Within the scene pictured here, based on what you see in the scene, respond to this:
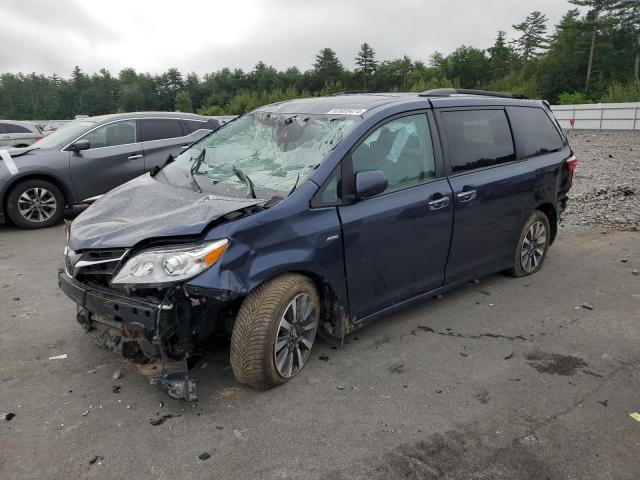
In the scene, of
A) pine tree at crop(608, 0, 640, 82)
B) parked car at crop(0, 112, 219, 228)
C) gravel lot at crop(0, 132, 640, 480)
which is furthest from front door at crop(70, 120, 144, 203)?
pine tree at crop(608, 0, 640, 82)

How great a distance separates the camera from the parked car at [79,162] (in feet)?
25.2

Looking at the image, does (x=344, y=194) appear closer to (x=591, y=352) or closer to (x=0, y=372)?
(x=591, y=352)

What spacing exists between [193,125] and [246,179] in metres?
5.85

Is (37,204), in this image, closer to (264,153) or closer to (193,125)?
(193,125)

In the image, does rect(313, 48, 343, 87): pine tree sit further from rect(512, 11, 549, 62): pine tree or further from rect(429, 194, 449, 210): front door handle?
rect(429, 194, 449, 210): front door handle

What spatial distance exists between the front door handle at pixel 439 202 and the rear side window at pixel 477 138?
31cm

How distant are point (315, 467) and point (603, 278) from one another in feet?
13.4

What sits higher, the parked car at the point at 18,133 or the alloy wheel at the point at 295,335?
the parked car at the point at 18,133

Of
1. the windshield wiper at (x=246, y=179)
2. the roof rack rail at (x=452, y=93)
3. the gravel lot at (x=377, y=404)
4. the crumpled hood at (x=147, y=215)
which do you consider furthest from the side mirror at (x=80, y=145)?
the roof rack rail at (x=452, y=93)

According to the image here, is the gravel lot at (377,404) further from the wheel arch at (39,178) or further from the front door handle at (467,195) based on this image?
the wheel arch at (39,178)

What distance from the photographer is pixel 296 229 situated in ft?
10.8

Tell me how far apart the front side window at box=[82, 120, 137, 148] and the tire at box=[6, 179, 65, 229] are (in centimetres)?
94

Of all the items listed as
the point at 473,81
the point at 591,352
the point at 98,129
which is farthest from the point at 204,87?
the point at 591,352

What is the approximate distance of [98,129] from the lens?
A: 8258 millimetres
